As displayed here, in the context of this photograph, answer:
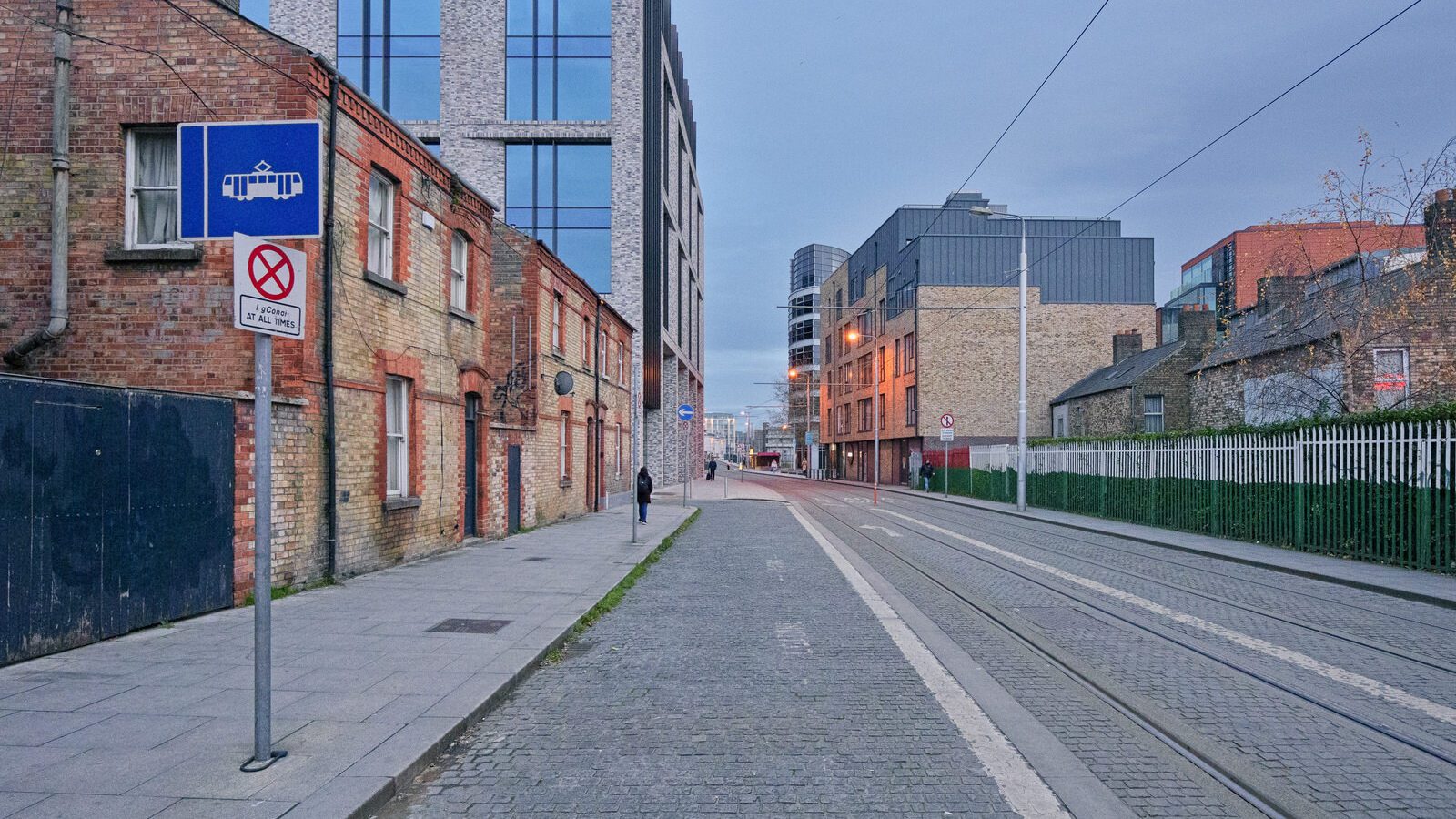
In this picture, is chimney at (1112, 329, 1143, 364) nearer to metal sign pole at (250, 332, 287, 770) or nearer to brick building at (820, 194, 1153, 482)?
brick building at (820, 194, 1153, 482)

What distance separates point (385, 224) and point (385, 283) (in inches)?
47.0

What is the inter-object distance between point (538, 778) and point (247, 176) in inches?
139

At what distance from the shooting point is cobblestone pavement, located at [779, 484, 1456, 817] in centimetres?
404

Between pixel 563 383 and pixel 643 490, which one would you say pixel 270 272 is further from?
pixel 643 490

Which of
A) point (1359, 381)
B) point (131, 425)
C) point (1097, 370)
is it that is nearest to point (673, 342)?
point (1097, 370)

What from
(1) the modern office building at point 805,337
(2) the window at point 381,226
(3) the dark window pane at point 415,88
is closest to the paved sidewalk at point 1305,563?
(2) the window at point 381,226

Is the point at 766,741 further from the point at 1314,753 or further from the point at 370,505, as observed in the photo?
the point at 370,505

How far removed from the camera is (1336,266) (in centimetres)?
1745

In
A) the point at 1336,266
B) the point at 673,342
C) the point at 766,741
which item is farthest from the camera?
the point at 673,342

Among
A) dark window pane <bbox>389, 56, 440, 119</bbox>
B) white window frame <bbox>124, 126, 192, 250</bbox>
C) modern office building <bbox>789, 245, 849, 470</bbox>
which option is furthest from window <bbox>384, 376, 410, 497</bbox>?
modern office building <bbox>789, 245, 849, 470</bbox>

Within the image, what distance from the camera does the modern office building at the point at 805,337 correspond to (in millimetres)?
88137

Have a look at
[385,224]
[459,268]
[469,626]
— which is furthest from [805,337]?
[469,626]

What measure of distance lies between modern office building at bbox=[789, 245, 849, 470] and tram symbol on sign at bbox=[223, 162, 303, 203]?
70.6 m

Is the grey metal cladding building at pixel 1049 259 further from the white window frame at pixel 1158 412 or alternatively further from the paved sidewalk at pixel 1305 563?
the paved sidewalk at pixel 1305 563
